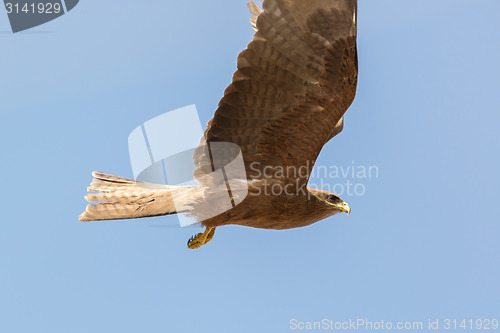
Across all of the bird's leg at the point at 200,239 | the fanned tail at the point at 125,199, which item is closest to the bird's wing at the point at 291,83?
the fanned tail at the point at 125,199

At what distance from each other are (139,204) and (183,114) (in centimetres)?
109

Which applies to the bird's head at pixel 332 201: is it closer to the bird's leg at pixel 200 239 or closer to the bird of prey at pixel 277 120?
the bird of prey at pixel 277 120

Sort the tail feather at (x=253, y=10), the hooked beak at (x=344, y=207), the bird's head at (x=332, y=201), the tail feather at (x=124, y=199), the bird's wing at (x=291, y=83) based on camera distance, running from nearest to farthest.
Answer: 1. the bird's wing at (x=291, y=83)
2. the tail feather at (x=124, y=199)
3. the tail feather at (x=253, y=10)
4. the bird's head at (x=332, y=201)
5. the hooked beak at (x=344, y=207)

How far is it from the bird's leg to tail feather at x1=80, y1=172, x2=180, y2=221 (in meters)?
0.81

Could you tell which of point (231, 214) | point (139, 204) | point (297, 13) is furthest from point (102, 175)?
point (297, 13)

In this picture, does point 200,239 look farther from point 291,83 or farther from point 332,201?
point 291,83

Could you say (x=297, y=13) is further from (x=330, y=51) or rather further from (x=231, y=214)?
(x=231, y=214)

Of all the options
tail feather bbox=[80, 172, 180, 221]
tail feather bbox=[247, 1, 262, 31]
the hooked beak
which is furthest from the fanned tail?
tail feather bbox=[247, 1, 262, 31]

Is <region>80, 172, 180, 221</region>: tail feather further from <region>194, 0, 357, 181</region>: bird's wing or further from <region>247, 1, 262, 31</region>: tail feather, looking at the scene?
<region>247, 1, 262, 31</region>: tail feather

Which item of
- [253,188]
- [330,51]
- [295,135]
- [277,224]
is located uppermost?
[330,51]

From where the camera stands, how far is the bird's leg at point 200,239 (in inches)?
344

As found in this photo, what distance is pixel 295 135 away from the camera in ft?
24.6

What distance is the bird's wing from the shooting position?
6789mm

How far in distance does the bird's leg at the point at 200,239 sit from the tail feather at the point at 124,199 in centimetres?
81
